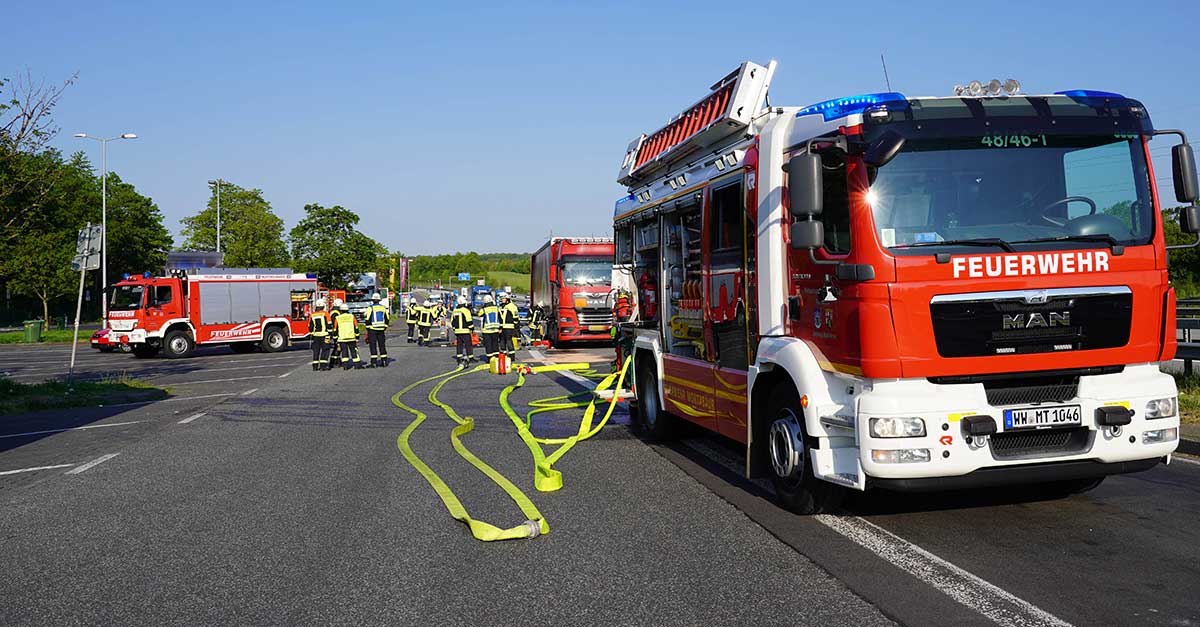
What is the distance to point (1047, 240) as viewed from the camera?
18.4 ft

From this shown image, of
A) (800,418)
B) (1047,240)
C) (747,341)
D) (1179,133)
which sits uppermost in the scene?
(1179,133)

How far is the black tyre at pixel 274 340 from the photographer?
105ft

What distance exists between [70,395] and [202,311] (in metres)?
14.5

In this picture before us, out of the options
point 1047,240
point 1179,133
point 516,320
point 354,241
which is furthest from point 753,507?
point 354,241

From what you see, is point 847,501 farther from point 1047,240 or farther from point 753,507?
point 1047,240

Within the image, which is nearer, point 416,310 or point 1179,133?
point 1179,133

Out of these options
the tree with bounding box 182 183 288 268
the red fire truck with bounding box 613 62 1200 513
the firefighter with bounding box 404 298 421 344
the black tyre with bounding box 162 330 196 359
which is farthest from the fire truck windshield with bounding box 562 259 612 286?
the tree with bounding box 182 183 288 268

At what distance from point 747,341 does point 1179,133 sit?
3049mm

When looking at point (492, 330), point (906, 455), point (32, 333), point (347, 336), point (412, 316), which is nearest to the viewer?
point (906, 455)

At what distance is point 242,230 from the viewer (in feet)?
237

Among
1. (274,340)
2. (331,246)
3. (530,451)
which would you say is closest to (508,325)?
(530,451)

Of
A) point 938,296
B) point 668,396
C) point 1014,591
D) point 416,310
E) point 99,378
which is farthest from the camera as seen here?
point 416,310

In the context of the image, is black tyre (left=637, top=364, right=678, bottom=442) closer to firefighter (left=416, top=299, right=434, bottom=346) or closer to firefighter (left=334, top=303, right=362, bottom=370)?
firefighter (left=334, top=303, right=362, bottom=370)

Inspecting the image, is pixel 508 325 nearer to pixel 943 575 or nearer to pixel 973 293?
pixel 973 293
